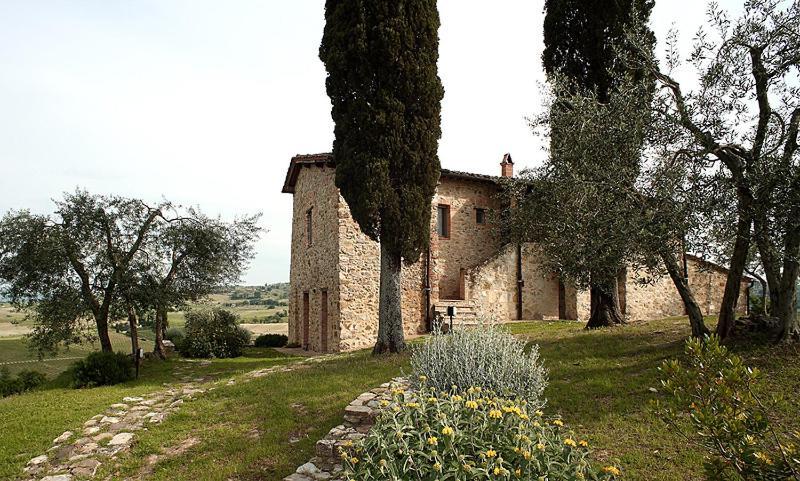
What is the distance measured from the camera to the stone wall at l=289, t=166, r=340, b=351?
16.1 meters

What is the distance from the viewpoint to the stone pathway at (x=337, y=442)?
A: 5.18 m

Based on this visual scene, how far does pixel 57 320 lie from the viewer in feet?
43.0

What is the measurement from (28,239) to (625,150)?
47.5 feet

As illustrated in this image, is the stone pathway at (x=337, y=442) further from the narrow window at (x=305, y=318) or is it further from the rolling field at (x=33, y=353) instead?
the narrow window at (x=305, y=318)

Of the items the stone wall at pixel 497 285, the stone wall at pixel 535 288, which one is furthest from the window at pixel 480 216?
the stone wall at pixel 535 288

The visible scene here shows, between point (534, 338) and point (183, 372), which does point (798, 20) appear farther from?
point (183, 372)

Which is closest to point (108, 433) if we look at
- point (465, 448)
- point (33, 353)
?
point (465, 448)

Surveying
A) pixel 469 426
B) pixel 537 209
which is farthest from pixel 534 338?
pixel 469 426

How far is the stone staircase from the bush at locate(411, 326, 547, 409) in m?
10.0

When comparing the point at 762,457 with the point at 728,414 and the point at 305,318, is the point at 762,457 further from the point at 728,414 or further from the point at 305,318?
the point at 305,318

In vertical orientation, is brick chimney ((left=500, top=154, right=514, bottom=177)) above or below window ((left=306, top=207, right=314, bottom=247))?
above

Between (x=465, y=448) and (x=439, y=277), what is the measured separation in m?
14.8

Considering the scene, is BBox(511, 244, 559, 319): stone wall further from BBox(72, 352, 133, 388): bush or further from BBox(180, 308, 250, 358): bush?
BBox(72, 352, 133, 388): bush

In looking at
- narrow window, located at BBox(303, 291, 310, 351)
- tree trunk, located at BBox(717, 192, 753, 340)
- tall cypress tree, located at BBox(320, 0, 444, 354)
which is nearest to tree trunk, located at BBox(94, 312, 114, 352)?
narrow window, located at BBox(303, 291, 310, 351)
